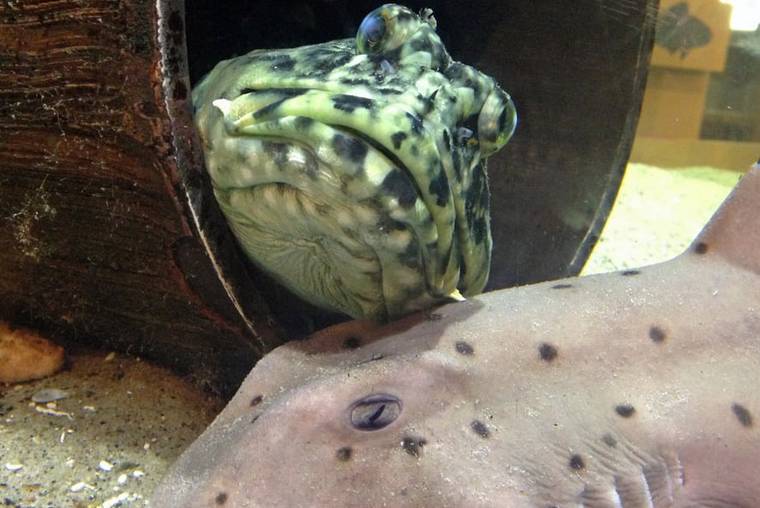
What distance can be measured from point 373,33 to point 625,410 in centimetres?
113

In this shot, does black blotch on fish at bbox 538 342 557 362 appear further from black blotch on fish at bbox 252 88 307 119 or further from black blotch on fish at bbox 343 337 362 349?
black blotch on fish at bbox 252 88 307 119

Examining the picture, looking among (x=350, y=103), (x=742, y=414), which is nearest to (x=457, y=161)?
(x=350, y=103)

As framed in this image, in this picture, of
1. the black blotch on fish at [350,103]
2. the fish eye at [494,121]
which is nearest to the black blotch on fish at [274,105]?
the black blotch on fish at [350,103]

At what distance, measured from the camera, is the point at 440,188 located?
5.30ft

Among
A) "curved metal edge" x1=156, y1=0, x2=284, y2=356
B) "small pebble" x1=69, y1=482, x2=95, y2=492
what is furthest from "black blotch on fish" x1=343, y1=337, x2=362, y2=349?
"small pebble" x1=69, y1=482, x2=95, y2=492

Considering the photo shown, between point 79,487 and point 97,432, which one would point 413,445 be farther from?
point 97,432

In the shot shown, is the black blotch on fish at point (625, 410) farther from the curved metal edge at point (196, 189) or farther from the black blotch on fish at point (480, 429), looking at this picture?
the curved metal edge at point (196, 189)

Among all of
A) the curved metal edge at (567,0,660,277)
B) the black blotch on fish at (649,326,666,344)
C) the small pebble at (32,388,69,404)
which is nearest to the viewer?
the black blotch on fish at (649,326,666,344)

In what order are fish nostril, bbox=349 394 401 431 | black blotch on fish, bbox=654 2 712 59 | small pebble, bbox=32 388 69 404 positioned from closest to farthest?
fish nostril, bbox=349 394 401 431 → small pebble, bbox=32 388 69 404 → black blotch on fish, bbox=654 2 712 59

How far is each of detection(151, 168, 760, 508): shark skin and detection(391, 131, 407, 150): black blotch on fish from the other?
0.50m

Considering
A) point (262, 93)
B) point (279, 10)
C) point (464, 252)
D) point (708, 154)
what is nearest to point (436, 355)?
point (464, 252)

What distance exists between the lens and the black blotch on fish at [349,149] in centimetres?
148

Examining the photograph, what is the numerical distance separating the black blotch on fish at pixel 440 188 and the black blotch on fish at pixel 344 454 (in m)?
0.62

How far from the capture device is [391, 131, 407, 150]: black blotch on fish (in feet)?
4.91
